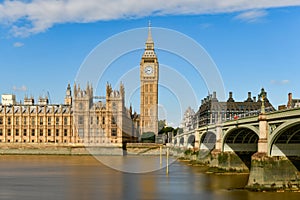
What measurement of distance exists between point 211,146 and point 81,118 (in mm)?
52745

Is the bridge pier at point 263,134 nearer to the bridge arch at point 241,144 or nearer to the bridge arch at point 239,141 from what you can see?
the bridge arch at point 241,144

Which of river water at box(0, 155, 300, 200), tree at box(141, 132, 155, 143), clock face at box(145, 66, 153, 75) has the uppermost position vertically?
clock face at box(145, 66, 153, 75)

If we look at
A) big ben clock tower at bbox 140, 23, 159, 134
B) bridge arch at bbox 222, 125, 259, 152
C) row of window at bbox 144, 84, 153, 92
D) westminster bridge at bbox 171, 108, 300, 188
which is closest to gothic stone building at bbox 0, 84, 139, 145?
big ben clock tower at bbox 140, 23, 159, 134

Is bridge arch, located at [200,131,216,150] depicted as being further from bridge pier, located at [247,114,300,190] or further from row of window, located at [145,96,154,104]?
row of window, located at [145,96,154,104]

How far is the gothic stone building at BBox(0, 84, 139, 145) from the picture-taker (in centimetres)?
12062

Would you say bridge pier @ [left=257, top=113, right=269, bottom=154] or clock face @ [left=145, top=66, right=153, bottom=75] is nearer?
bridge pier @ [left=257, top=113, right=269, bottom=154]

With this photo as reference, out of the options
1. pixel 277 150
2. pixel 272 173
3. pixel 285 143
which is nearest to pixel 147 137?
pixel 285 143

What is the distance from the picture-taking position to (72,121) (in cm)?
12312

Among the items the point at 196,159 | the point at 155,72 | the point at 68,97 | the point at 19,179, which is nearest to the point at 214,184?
the point at 19,179

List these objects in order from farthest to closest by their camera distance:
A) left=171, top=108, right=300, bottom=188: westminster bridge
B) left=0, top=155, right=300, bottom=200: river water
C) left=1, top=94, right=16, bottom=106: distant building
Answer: left=1, top=94, right=16, bottom=106: distant building, left=171, top=108, right=300, bottom=188: westminster bridge, left=0, top=155, right=300, bottom=200: river water

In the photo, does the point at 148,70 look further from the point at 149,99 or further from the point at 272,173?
the point at 272,173

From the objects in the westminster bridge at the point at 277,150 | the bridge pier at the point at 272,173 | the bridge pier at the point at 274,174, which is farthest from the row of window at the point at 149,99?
the bridge pier at the point at 274,174

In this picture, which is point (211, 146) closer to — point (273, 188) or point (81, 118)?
point (273, 188)

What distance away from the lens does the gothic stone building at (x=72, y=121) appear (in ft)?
396
